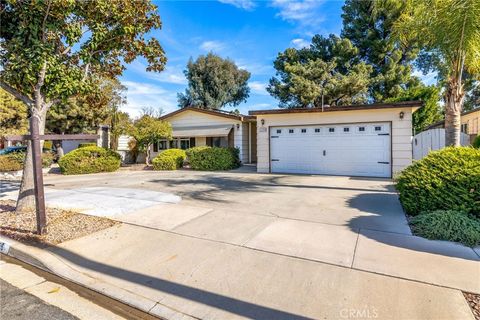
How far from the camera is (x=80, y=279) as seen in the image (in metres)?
3.33

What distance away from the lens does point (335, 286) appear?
2.97 m

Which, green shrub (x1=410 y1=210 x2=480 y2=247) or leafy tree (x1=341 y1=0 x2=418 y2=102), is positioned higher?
leafy tree (x1=341 y1=0 x2=418 y2=102)

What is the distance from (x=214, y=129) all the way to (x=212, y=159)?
340cm

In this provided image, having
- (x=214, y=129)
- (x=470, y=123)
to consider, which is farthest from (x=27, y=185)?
(x=470, y=123)

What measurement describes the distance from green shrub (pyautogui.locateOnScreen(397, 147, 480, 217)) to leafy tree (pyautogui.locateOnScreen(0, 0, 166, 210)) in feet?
23.0

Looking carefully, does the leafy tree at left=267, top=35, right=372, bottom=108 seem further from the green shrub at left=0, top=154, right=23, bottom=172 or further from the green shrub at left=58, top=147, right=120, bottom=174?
the green shrub at left=0, top=154, right=23, bottom=172

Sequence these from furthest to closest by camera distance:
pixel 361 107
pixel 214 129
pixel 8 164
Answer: pixel 214 129, pixel 8 164, pixel 361 107

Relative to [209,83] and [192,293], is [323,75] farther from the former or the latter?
[192,293]

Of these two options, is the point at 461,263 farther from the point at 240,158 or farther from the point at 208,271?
the point at 240,158

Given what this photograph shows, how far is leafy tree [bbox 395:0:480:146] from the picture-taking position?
573cm

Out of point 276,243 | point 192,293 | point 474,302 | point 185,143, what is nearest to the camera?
point 474,302

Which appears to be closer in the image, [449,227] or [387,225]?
[449,227]

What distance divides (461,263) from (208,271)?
3276mm

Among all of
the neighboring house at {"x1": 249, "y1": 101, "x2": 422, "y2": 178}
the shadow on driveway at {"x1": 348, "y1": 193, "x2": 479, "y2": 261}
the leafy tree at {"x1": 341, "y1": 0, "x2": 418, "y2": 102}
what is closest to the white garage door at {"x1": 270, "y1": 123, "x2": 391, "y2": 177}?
the neighboring house at {"x1": 249, "y1": 101, "x2": 422, "y2": 178}
